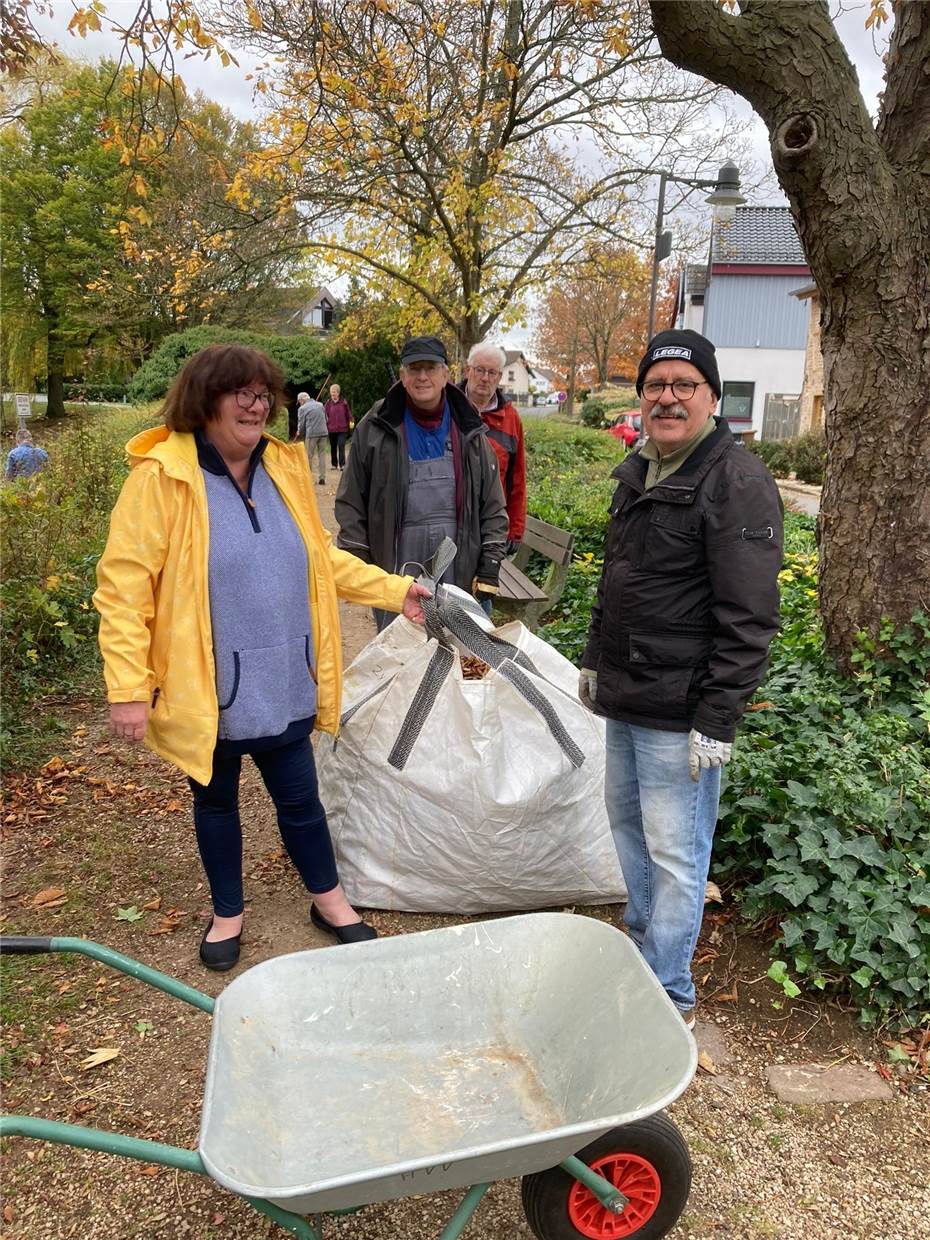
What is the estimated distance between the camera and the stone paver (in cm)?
249

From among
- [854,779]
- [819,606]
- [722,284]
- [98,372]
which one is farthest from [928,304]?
[98,372]

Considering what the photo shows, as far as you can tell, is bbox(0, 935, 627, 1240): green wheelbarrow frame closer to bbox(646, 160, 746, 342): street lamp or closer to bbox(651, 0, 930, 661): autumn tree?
bbox(651, 0, 930, 661): autumn tree

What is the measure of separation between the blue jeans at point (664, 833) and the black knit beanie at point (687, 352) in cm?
95

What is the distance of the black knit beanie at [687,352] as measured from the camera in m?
2.25

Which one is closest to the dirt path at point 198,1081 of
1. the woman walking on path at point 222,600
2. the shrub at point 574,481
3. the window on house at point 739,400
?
the woman walking on path at point 222,600

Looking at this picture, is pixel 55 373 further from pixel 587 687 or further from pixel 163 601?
pixel 587 687

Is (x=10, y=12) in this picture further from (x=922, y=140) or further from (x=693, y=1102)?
(x=693, y=1102)

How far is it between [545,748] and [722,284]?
106 ft

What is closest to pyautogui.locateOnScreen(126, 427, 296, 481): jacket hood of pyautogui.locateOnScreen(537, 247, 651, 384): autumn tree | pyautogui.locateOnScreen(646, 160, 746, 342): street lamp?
pyautogui.locateOnScreen(646, 160, 746, 342): street lamp

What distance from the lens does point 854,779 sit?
2.96 meters

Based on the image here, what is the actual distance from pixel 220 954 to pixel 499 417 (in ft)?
9.52

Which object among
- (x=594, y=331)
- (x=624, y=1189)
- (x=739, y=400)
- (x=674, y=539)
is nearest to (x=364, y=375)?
(x=739, y=400)

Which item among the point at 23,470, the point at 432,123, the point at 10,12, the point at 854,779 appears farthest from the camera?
the point at 432,123

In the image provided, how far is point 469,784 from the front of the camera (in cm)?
302
